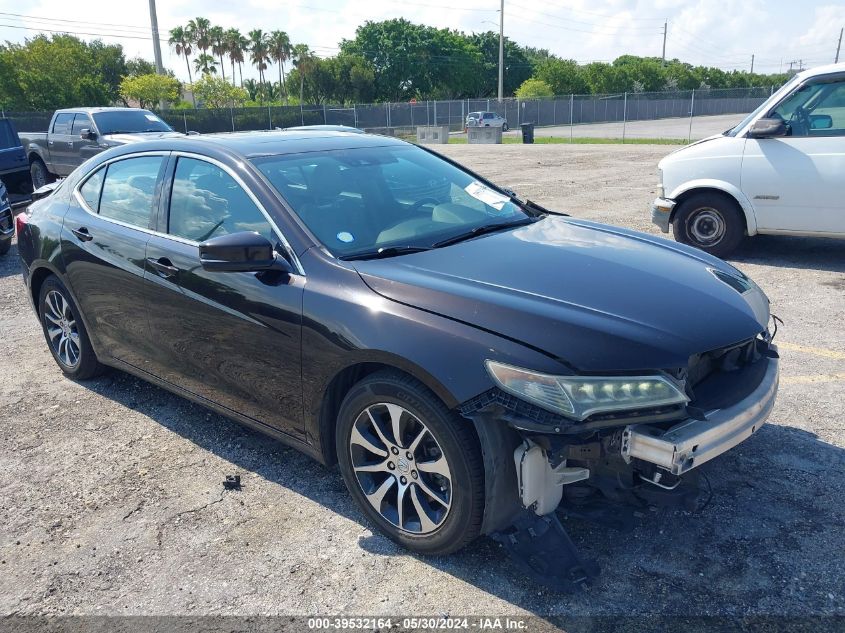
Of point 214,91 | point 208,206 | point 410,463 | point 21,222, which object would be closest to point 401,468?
Result: point 410,463

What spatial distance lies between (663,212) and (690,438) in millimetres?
5804

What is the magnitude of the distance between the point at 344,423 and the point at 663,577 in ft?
4.70

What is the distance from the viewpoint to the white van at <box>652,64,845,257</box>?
6.81 meters

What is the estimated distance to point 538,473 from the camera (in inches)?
104

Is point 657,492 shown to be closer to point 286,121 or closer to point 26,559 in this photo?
point 26,559

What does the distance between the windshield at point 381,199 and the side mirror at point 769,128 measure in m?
4.02

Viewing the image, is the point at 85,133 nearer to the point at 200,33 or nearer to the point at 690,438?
the point at 690,438

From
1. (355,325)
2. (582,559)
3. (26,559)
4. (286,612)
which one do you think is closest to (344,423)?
(355,325)

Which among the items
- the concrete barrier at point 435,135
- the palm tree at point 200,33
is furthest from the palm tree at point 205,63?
the concrete barrier at point 435,135

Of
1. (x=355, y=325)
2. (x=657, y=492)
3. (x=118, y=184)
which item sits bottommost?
(x=657, y=492)

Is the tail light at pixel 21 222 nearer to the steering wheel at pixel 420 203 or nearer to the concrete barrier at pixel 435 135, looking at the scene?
the steering wheel at pixel 420 203

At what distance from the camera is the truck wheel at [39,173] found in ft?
53.2

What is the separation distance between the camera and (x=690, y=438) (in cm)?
254

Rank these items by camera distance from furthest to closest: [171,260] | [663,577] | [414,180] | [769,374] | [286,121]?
[286,121], [414,180], [171,260], [769,374], [663,577]
